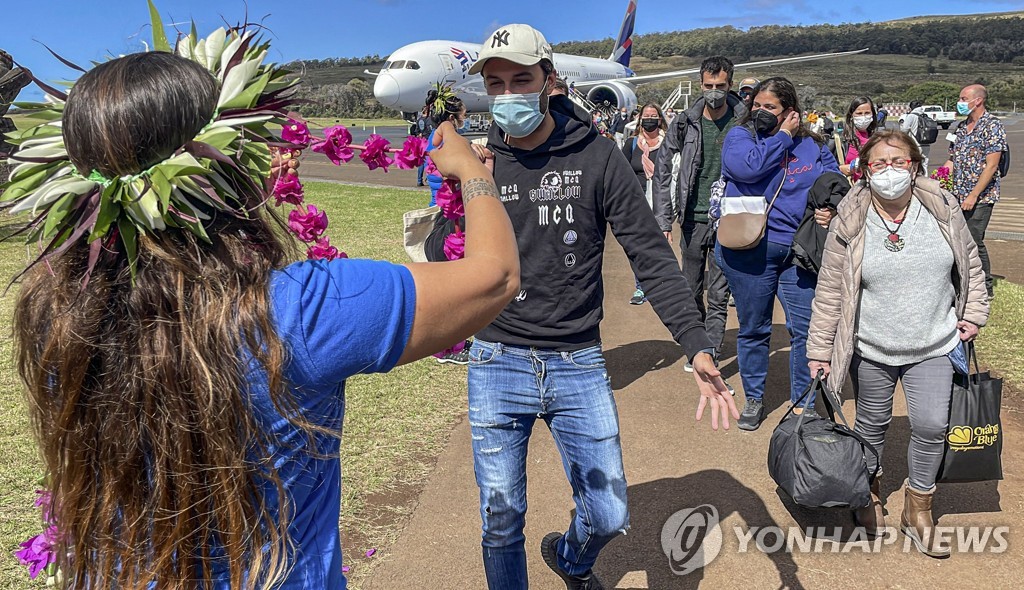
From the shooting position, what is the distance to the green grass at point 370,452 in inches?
155

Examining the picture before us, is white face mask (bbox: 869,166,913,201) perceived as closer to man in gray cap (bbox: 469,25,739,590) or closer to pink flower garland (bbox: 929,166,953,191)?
man in gray cap (bbox: 469,25,739,590)

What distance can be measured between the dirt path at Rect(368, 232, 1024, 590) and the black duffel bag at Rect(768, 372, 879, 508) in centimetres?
35

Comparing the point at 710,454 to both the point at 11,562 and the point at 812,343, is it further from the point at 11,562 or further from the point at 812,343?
the point at 11,562

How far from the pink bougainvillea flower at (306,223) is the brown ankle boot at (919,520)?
3119 mm

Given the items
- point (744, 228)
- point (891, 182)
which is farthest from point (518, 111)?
point (744, 228)

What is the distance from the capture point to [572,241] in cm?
304

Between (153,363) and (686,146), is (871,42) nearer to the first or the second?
(686,146)

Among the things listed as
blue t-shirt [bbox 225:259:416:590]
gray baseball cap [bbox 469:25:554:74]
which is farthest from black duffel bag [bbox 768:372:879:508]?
blue t-shirt [bbox 225:259:416:590]

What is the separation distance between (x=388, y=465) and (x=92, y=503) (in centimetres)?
339

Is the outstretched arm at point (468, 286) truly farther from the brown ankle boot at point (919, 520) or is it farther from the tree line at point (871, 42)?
the tree line at point (871, 42)

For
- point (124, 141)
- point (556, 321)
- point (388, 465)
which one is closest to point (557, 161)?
point (556, 321)

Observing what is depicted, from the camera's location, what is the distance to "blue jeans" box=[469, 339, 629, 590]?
9.50ft

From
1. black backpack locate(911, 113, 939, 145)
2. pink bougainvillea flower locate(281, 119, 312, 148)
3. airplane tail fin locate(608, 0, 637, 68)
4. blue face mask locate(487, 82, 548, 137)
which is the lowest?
pink bougainvillea flower locate(281, 119, 312, 148)

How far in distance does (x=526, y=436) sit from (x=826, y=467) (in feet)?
4.89
